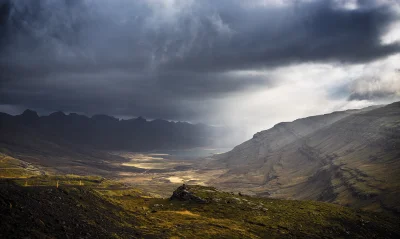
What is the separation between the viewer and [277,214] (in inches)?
2763

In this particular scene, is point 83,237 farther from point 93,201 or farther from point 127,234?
point 93,201

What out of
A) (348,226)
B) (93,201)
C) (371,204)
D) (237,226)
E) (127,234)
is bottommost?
(371,204)

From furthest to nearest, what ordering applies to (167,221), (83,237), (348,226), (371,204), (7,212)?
1. (371,204)
2. (348,226)
3. (167,221)
4. (83,237)
5. (7,212)

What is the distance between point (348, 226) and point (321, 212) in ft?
28.1

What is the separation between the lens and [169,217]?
195 ft

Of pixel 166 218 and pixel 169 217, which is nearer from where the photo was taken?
pixel 166 218

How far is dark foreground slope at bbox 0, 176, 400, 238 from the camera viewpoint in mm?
33062

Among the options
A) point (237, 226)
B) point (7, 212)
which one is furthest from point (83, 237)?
point (237, 226)

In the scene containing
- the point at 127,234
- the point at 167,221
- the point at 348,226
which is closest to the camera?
the point at 127,234

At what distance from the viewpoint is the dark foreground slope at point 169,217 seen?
108 ft

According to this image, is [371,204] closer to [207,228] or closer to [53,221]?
[207,228]

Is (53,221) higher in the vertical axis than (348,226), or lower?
higher

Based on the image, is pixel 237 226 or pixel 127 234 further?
pixel 237 226

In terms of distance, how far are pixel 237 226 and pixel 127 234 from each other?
84.4 feet
